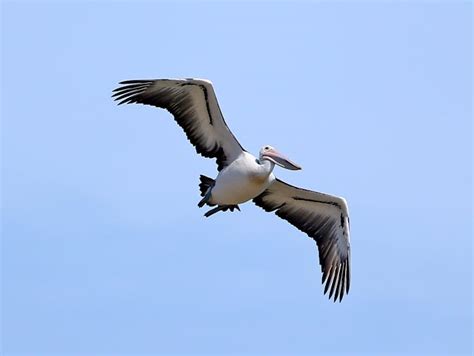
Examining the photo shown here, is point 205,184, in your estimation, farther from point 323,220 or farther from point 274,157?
point 323,220

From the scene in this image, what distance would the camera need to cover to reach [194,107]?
24.0 m

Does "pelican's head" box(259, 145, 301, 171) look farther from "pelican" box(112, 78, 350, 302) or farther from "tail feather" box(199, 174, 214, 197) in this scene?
"tail feather" box(199, 174, 214, 197)

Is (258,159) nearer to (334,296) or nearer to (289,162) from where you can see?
(289,162)

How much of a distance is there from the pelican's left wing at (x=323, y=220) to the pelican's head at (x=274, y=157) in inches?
26.1

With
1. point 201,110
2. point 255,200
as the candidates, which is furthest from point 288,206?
point 201,110

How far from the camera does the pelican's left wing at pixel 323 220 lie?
24.8 m

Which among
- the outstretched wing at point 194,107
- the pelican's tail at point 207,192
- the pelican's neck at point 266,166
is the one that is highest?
the outstretched wing at point 194,107

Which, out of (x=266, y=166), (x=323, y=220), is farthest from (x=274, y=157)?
(x=323, y=220)

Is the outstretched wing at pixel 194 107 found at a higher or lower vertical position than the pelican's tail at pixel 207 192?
higher

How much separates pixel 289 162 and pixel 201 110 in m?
1.59

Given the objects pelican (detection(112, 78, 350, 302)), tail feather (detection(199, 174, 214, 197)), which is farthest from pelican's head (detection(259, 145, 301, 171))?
tail feather (detection(199, 174, 214, 197))

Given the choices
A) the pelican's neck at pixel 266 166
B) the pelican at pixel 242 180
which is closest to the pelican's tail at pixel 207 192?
the pelican at pixel 242 180

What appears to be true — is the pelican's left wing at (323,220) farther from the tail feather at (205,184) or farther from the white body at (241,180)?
the tail feather at (205,184)

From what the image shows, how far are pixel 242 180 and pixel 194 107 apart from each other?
54.1 inches
